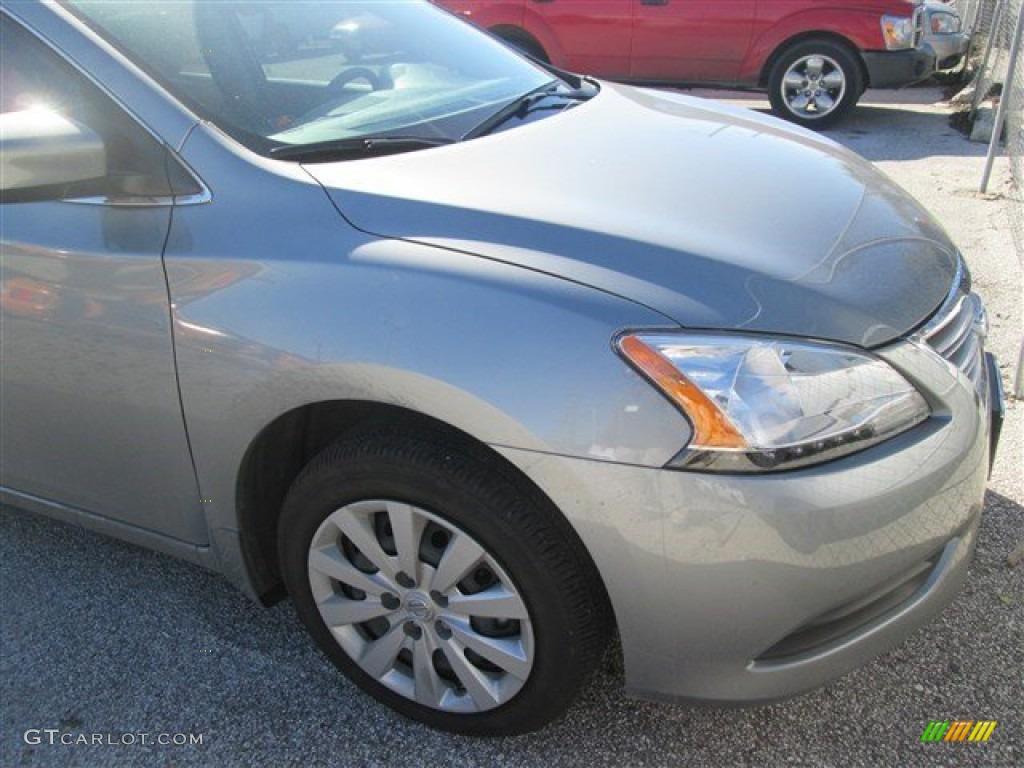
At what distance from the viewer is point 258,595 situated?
2184 mm

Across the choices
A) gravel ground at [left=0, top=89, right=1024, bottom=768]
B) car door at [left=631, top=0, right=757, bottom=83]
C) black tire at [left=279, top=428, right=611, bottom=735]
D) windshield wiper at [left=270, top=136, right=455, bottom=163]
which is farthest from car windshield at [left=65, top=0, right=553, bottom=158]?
car door at [left=631, top=0, right=757, bottom=83]

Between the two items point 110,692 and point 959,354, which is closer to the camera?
point 959,354

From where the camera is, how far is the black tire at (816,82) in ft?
26.1

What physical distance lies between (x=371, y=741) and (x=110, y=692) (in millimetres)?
702

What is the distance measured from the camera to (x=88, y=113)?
2.00m

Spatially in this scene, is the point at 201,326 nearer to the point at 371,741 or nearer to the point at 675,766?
the point at 371,741

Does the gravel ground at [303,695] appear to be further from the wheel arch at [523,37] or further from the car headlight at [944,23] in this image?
the wheel arch at [523,37]

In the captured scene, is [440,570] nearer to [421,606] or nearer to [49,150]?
[421,606]

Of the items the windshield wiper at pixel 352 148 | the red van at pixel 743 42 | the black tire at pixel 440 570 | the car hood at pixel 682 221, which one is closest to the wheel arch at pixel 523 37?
the red van at pixel 743 42

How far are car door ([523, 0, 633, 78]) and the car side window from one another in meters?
7.15

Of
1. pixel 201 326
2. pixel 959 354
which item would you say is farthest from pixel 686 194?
pixel 201 326
